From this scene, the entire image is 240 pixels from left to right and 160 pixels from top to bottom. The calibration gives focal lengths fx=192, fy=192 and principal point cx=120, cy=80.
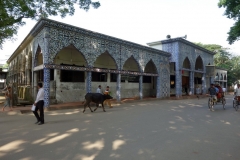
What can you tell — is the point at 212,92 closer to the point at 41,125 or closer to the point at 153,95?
the point at 41,125

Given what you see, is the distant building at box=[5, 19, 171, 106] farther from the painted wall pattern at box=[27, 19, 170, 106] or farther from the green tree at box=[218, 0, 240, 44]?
the green tree at box=[218, 0, 240, 44]

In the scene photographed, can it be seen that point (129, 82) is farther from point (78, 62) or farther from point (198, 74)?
point (198, 74)

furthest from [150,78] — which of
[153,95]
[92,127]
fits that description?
[92,127]

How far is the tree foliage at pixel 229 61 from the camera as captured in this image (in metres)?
38.7

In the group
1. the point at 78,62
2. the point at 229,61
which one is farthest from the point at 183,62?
the point at 229,61

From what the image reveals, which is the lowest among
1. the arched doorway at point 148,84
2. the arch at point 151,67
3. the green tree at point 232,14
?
the arched doorway at point 148,84

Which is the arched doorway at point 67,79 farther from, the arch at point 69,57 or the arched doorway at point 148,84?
the arched doorway at point 148,84

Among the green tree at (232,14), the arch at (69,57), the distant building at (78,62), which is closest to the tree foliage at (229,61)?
the distant building at (78,62)

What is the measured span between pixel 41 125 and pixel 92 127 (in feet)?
6.18

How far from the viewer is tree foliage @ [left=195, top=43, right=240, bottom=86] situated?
127ft

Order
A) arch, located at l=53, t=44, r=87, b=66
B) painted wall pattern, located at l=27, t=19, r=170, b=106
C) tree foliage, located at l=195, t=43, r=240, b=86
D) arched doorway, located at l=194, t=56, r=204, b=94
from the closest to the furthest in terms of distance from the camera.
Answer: painted wall pattern, located at l=27, t=19, r=170, b=106 → arch, located at l=53, t=44, r=87, b=66 → arched doorway, located at l=194, t=56, r=204, b=94 → tree foliage, located at l=195, t=43, r=240, b=86

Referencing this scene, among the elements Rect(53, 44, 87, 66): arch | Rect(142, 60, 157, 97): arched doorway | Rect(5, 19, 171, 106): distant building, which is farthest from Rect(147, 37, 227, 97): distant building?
Rect(53, 44, 87, 66): arch

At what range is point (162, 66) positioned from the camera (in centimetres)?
1977

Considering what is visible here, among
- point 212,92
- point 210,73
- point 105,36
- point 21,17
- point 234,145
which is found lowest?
point 234,145
